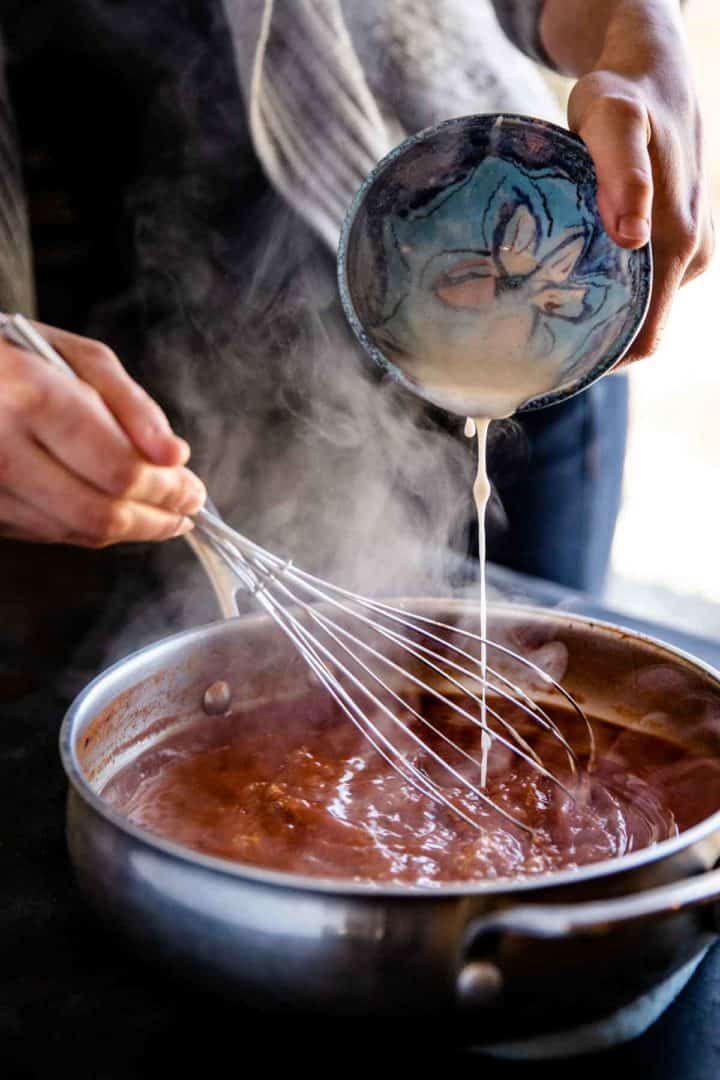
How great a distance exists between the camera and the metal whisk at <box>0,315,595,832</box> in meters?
0.80

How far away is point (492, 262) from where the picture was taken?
2.75ft

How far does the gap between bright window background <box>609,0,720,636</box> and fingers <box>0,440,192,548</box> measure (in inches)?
84.2

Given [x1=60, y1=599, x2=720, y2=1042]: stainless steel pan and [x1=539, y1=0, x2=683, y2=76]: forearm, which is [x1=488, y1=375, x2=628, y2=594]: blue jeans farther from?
[x1=60, y1=599, x2=720, y2=1042]: stainless steel pan

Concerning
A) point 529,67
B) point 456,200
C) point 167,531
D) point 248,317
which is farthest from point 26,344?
point 529,67

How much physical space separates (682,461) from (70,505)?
3281mm

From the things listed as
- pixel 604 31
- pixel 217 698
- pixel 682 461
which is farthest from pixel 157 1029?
pixel 682 461

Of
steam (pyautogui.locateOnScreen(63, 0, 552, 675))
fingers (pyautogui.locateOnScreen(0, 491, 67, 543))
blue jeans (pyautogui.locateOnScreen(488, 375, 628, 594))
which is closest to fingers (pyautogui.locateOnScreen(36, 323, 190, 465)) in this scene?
fingers (pyautogui.locateOnScreen(0, 491, 67, 543))

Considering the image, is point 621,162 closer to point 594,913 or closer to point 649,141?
point 649,141

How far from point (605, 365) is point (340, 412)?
2.01 ft

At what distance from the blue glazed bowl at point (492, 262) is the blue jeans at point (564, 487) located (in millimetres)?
763

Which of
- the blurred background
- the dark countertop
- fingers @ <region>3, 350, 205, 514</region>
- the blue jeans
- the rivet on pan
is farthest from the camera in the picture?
the blurred background

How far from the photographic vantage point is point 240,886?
500mm

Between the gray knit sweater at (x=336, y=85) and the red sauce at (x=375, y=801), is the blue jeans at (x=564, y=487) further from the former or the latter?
the red sauce at (x=375, y=801)

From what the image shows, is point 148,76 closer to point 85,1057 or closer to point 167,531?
point 167,531
